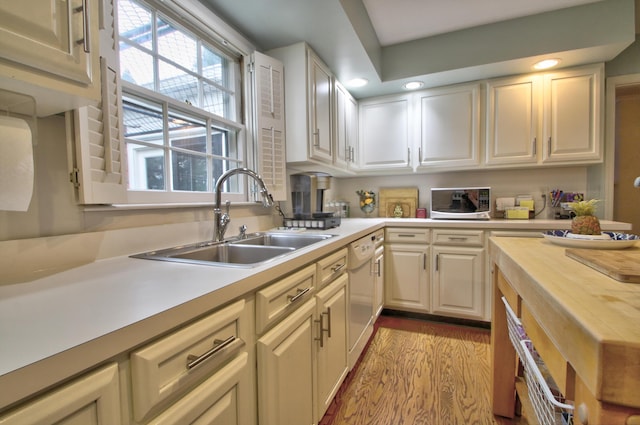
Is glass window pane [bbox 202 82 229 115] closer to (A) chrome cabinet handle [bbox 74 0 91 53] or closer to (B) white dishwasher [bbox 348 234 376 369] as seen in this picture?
(A) chrome cabinet handle [bbox 74 0 91 53]

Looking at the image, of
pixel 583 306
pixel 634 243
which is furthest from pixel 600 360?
pixel 634 243

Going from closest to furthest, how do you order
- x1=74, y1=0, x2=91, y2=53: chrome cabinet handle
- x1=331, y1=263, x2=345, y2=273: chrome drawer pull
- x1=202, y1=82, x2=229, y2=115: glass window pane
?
1. x1=74, y1=0, x2=91, y2=53: chrome cabinet handle
2. x1=331, y1=263, x2=345, y2=273: chrome drawer pull
3. x1=202, y1=82, x2=229, y2=115: glass window pane

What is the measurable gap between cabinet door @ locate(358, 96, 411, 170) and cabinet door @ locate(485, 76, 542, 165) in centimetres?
73

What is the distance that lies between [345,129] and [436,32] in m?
1.09

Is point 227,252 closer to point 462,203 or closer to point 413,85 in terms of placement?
point 462,203

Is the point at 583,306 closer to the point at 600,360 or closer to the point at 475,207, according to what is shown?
the point at 600,360

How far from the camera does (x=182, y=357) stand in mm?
604

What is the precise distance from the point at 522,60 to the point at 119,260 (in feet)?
9.74

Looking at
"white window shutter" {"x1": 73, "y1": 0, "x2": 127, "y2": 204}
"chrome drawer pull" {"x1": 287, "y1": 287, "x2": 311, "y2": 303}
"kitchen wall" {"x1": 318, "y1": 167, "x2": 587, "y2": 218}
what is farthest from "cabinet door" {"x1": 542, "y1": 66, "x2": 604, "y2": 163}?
"white window shutter" {"x1": 73, "y1": 0, "x2": 127, "y2": 204}

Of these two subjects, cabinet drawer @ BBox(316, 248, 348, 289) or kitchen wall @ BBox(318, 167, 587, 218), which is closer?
cabinet drawer @ BBox(316, 248, 348, 289)

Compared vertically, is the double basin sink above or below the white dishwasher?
above

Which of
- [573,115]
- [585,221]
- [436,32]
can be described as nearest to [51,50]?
[585,221]

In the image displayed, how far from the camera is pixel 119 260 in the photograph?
3.40 ft

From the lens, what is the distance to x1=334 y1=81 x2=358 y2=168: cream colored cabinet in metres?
2.49
